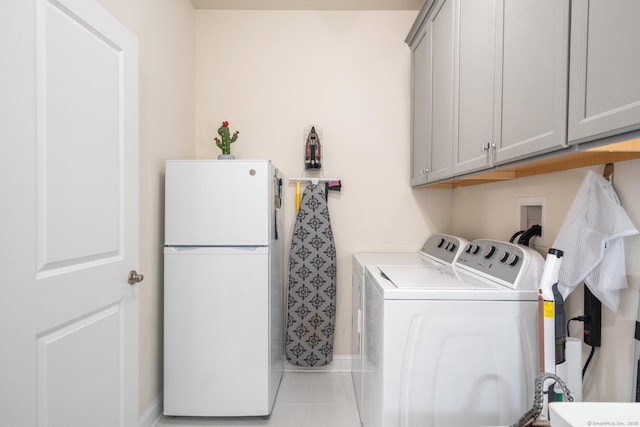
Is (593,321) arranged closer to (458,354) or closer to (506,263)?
(506,263)

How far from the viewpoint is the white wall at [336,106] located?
8.35 feet

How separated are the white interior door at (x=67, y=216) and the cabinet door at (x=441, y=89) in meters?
1.54

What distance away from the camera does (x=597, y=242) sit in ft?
3.53

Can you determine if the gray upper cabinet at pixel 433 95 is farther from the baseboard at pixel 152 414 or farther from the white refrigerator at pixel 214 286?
the baseboard at pixel 152 414

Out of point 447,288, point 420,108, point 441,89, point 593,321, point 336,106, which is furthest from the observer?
point 336,106

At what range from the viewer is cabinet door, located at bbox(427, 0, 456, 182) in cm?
170

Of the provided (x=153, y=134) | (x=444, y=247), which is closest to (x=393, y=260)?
(x=444, y=247)

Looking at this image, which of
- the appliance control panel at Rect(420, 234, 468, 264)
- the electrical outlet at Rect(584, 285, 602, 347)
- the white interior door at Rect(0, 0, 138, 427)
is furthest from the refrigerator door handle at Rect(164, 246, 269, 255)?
the electrical outlet at Rect(584, 285, 602, 347)

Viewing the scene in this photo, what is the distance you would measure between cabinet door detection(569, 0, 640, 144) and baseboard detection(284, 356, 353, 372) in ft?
7.25

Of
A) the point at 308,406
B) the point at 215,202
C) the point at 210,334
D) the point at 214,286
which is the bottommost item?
the point at 308,406

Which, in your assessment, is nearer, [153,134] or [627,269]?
[627,269]

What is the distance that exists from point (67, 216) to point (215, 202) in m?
0.85

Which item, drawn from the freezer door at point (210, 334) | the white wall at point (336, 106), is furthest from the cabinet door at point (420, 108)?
the freezer door at point (210, 334)

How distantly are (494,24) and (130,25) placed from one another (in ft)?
A: 5.66
